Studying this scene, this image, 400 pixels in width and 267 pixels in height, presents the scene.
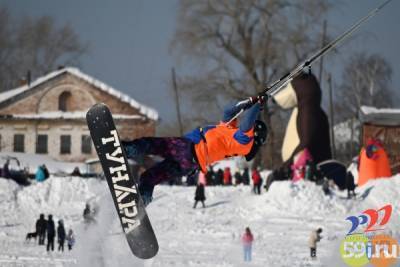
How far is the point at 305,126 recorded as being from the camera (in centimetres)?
2538

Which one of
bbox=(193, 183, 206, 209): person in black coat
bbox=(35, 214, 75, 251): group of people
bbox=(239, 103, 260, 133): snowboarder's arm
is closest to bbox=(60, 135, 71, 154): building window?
bbox=(193, 183, 206, 209): person in black coat

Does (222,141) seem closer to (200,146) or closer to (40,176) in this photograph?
(200,146)

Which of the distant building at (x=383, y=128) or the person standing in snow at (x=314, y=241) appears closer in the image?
the person standing in snow at (x=314, y=241)

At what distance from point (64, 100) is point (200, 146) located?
33.9 m

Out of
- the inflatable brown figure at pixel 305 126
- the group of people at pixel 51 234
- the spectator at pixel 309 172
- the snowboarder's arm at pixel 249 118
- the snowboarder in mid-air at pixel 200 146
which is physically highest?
the inflatable brown figure at pixel 305 126

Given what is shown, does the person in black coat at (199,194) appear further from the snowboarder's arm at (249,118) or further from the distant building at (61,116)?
the distant building at (61,116)

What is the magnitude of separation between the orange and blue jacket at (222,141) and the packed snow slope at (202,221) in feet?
6.12

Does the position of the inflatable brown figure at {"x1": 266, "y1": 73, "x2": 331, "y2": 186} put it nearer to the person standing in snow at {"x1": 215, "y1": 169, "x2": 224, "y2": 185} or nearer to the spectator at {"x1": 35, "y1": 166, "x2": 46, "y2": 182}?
the person standing in snow at {"x1": 215, "y1": 169, "x2": 224, "y2": 185}

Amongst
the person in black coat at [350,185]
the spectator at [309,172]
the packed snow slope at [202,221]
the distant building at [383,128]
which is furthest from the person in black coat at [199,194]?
the distant building at [383,128]

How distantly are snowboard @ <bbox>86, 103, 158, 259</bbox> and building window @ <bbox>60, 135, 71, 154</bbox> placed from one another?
3247 cm

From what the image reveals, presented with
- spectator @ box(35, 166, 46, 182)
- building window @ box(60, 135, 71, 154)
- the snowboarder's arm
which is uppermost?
building window @ box(60, 135, 71, 154)

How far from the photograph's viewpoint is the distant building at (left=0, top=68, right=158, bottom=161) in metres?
40.5

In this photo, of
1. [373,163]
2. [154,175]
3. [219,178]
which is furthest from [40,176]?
[154,175]

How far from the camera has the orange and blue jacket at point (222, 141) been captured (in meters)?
8.87
